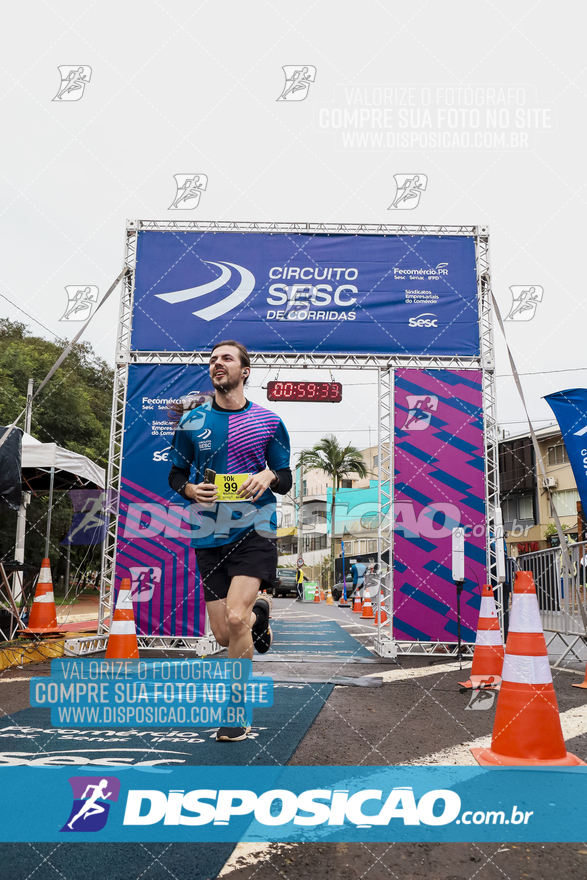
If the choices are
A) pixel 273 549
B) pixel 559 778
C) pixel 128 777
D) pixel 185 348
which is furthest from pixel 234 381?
pixel 185 348

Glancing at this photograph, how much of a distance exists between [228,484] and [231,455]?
7.9 inches

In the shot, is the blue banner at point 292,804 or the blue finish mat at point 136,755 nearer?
the blue finish mat at point 136,755

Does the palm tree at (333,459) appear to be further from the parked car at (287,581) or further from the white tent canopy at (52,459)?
the white tent canopy at (52,459)

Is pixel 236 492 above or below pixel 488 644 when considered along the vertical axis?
above

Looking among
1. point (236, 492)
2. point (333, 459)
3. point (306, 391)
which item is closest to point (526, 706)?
point (236, 492)

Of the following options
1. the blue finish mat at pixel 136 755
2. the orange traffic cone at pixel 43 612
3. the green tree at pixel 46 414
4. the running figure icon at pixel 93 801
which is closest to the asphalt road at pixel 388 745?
the blue finish mat at pixel 136 755

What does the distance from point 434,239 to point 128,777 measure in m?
8.89

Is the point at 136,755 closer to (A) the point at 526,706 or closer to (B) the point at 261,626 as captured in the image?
(B) the point at 261,626

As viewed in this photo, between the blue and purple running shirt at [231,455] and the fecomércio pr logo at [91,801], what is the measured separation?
5.06 ft

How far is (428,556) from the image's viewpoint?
9.60m

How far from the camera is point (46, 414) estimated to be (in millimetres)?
25141

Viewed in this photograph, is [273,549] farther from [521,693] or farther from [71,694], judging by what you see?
[71,694]

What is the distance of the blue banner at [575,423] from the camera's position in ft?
20.8

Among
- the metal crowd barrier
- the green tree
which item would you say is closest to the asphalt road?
the metal crowd barrier
